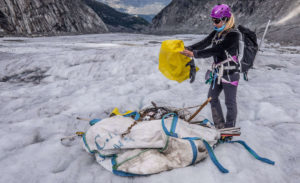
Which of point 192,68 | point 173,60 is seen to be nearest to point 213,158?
point 192,68

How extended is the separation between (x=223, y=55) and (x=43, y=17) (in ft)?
144

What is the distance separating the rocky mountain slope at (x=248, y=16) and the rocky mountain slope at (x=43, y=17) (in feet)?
92.5

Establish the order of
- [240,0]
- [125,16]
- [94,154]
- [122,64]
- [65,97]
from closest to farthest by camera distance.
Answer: [94,154] < [65,97] < [122,64] < [240,0] < [125,16]

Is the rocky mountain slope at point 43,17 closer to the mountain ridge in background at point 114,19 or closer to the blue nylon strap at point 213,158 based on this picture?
the blue nylon strap at point 213,158

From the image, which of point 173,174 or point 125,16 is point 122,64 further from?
point 125,16

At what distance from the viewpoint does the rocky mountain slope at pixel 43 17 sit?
2962 centimetres

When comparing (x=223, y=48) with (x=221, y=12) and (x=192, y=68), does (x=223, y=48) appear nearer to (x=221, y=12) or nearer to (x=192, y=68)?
(x=221, y=12)

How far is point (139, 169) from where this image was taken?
1945 millimetres

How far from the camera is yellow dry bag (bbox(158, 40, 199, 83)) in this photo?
2.65 m

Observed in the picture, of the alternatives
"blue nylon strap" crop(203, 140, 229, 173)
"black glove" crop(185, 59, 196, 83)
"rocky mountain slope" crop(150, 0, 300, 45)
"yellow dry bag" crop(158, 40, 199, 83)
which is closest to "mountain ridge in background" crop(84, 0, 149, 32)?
"rocky mountain slope" crop(150, 0, 300, 45)

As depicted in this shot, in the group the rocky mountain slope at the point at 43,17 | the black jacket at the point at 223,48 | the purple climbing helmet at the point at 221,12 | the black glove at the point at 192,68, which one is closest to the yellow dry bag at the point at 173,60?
the black glove at the point at 192,68

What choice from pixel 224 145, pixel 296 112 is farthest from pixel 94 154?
pixel 296 112

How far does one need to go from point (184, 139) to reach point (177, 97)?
260cm

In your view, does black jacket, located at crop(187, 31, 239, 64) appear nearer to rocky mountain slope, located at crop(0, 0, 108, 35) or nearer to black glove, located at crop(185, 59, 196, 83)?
black glove, located at crop(185, 59, 196, 83)
